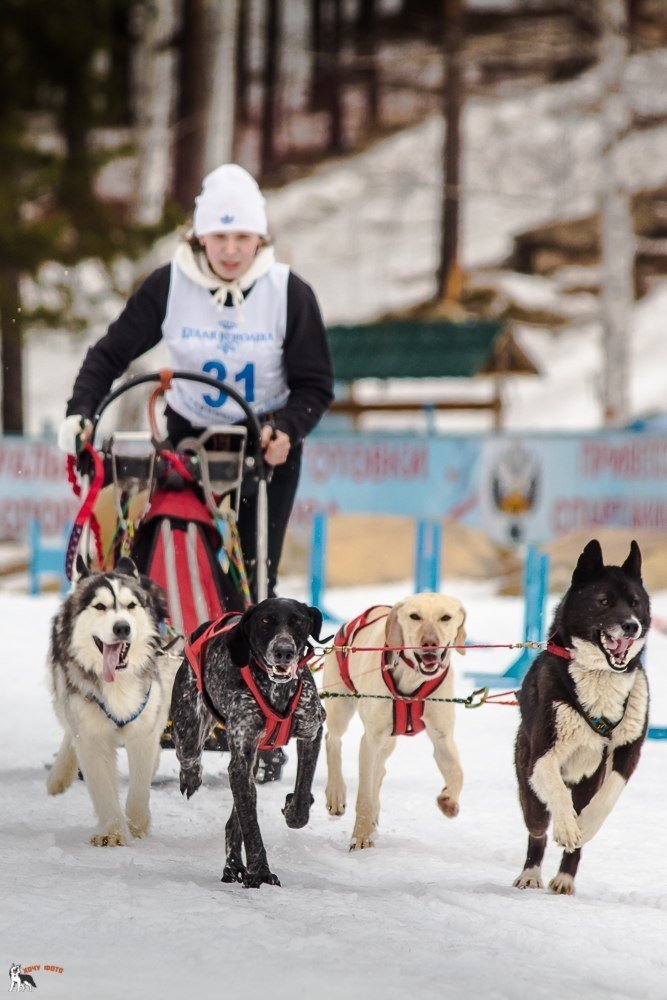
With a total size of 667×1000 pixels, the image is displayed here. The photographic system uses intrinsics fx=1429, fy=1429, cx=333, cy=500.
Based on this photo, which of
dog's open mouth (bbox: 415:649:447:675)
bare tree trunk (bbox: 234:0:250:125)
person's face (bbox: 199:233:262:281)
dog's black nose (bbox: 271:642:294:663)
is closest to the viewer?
dog's black nose (bbox: 271:642:294:663)

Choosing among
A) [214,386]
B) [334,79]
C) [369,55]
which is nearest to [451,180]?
[369,55]

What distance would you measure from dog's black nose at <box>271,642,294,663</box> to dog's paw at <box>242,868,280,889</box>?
18.3 inches

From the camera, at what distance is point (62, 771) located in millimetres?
4113

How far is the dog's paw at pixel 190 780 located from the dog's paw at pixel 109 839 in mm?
190

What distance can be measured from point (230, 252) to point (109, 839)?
1754 mm

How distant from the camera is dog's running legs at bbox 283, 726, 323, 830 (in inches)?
127

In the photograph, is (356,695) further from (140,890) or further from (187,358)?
(187,358)

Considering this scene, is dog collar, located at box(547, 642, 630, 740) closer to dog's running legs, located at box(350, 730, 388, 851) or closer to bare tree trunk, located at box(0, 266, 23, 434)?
dog's running legs, located at box(350, 730, 388, 851)

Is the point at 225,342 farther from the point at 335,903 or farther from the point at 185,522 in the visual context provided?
the point at 335,903

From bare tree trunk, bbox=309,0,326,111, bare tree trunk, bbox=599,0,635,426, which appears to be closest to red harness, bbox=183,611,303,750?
bare tree trunk, bbox=599,0,635,426

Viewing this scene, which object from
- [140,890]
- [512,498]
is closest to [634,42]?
[512,498]

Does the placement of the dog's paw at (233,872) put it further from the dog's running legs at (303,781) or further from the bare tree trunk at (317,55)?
the bare tree trunk at (317,55)

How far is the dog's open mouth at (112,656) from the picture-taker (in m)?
3.56

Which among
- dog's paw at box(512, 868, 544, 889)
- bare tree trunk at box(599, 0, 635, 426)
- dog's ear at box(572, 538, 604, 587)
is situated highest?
bare tree trunk at box(599, 0, 635, 426)
